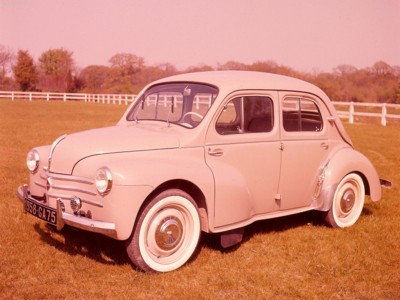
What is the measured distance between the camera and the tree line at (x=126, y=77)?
3812 centimetres

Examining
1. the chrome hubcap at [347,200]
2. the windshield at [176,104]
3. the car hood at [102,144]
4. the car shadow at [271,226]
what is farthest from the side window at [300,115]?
the car hood at [102,144]

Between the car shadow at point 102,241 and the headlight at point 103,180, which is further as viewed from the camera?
the car shadow at point 102,241

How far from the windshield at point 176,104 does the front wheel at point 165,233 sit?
0.92 meters

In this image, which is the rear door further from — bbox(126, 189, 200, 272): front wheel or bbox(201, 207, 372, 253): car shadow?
bbox(126, 189, 200, 272): front wheel

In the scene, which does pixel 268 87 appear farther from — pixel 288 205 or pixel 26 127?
pixel 26 127

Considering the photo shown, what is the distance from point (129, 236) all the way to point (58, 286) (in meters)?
0.73

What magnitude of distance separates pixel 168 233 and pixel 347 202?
9.11ft

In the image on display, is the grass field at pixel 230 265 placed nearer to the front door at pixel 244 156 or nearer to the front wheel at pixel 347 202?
the front wheel at pixel 347 202

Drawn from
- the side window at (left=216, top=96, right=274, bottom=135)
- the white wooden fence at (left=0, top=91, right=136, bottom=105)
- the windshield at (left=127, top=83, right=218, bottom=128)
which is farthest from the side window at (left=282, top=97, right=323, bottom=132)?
the white wooden fence at (left=0, top=91, right=136, bottom=105)

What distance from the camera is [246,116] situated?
5320 mm

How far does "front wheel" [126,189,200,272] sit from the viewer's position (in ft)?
14.3

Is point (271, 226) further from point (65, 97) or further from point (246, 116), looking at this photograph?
point (65, 97)

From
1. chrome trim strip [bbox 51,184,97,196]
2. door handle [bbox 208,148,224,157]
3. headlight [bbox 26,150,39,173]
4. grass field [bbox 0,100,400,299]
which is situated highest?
door handle [bbox 208,148,224,157]

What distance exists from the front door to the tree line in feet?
96.8
